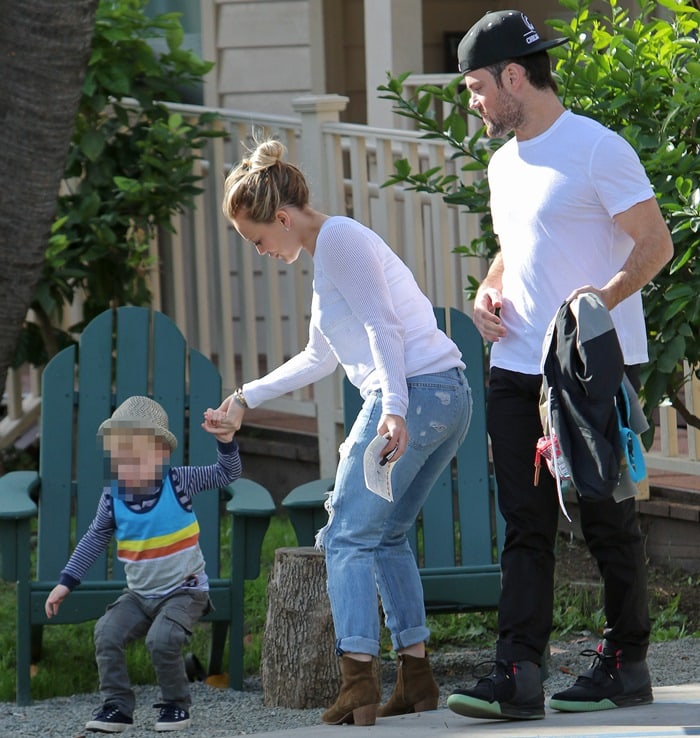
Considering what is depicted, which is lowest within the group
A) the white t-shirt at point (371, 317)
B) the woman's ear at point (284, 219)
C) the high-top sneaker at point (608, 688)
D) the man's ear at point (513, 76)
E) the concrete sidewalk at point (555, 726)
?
the concrete sidewalk at point (555, 726)

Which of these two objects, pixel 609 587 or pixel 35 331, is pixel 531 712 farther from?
pixel 35 331

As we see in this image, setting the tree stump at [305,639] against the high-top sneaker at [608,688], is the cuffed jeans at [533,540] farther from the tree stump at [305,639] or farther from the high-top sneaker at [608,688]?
the tree stump at [305,639]

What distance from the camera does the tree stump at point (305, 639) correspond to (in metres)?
4.53

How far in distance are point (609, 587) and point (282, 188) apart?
1.42 meters

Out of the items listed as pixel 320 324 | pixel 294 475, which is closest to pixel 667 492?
pixel 294 475

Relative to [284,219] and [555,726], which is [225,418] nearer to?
[284,219]

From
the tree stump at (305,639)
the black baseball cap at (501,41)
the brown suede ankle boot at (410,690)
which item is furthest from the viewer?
the tree stump at (305,639)

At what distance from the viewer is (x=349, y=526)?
148 inches

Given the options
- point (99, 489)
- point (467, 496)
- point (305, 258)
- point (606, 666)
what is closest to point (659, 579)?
point (467, 496)

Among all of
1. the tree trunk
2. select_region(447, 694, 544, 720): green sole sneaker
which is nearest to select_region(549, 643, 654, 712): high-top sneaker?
select_region(447, 694, 544, 720): green sole sneaker

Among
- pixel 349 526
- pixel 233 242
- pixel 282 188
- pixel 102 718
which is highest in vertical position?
pixel 233 242

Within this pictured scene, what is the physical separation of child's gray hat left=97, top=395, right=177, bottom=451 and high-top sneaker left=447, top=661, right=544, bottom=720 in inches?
51.2

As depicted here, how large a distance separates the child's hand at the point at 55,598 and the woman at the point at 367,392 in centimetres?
98

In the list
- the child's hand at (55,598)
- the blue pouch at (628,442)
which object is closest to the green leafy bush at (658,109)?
the blue pouch at (628,442)
